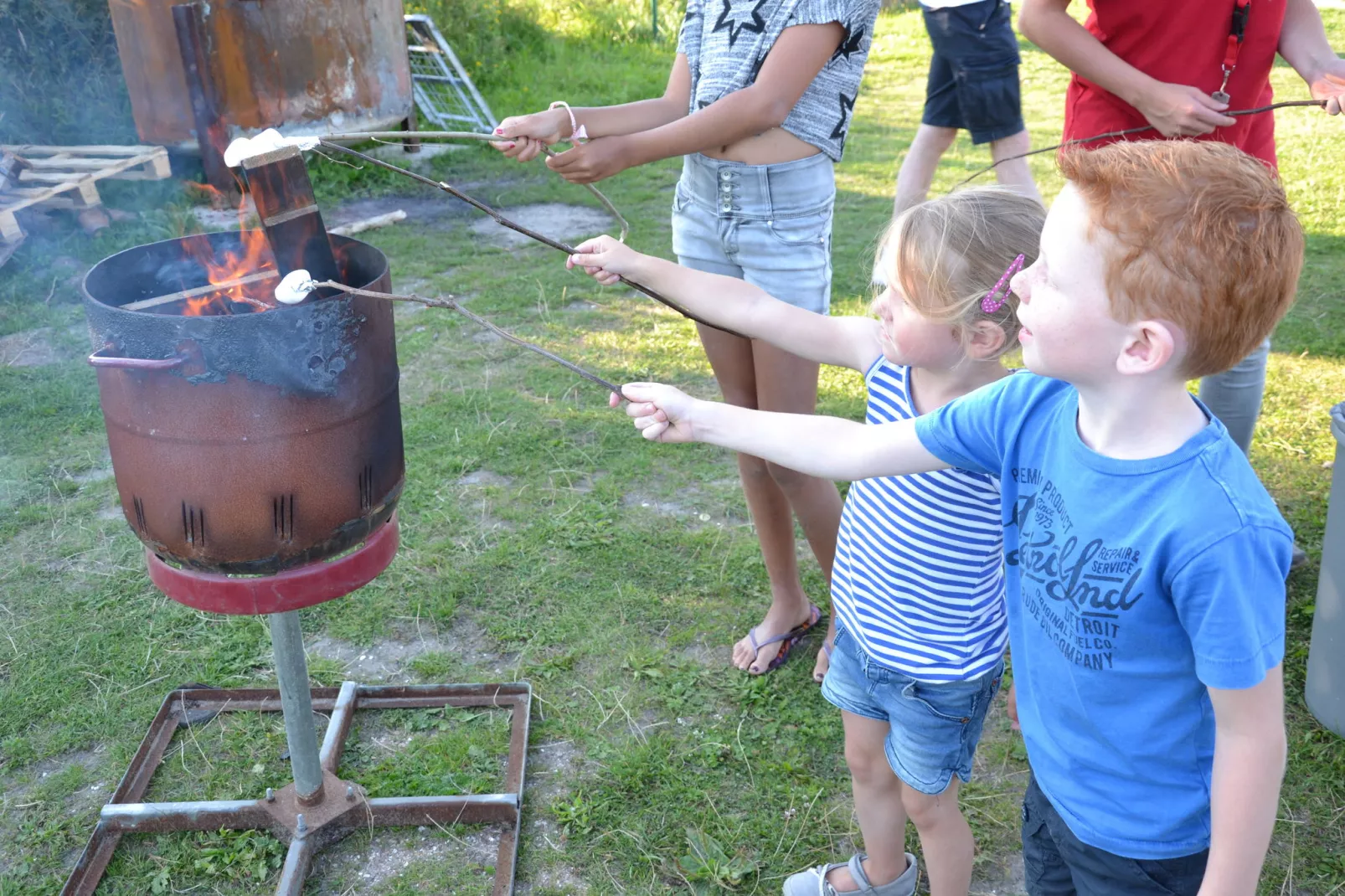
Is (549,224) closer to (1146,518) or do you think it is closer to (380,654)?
(380,654)

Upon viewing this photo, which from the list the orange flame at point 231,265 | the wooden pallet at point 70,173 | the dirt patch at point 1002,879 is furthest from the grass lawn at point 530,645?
the orange flame at point 231,265

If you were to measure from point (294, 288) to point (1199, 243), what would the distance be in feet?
4.96

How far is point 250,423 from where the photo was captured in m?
1.99

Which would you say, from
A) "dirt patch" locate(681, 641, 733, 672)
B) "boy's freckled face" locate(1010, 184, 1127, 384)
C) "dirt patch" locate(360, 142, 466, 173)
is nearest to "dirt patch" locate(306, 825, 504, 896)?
"dirt patch" locate(681, 641, 733, 672)

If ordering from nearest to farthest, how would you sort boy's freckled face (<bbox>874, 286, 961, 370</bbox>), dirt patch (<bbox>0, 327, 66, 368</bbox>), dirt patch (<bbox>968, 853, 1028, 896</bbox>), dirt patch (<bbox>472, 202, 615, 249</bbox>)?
boy's freckled face (<bbox>874, 286, 961, 370</bbox>), dirt patch (<bbox>968, 853, 1028, 896</bbox>), dirt patch (<bbox>0, 327, 66, 368</bbox>), dirt patch (<bbox>472, 202, 615, 249</bbox>)

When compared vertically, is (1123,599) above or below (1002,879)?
above

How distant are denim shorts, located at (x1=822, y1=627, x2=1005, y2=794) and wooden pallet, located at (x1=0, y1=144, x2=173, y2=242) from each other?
5.59 m

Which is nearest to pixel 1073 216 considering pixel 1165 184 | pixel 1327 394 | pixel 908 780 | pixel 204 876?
pixel 1165 184

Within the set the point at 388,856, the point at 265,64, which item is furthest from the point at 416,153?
the point at 388,856

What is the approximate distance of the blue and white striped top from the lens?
6.26ft

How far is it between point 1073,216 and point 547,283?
4909 millimetres

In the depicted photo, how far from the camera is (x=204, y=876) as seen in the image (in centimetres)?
252

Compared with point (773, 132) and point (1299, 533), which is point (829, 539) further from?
point (1299, 533)

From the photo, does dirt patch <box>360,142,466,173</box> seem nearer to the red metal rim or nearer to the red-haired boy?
the red metal rim
